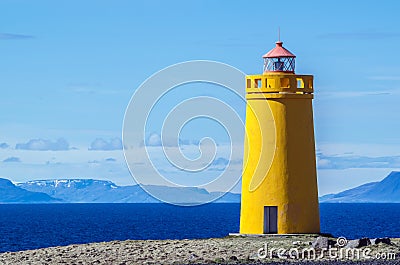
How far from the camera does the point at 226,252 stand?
26.3m

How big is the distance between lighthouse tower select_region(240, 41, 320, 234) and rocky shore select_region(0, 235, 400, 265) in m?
1.08

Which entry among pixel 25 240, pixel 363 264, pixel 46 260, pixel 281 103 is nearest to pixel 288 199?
pixel 281 103

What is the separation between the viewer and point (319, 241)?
26.8m

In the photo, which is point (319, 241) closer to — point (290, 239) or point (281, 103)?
point (290, 239)

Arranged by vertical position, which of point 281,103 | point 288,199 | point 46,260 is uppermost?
Answer: point 281,103

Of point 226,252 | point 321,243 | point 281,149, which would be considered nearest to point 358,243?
point 321,243

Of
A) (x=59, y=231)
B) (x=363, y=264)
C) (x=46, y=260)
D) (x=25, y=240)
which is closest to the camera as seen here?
(x=363, y=264)

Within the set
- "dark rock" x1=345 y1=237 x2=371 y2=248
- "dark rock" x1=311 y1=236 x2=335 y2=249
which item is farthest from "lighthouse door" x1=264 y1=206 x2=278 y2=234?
"dark rock" x1=345 y1=237 x2=371 y2=248

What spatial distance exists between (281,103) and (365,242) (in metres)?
5.03

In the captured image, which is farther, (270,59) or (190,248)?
(270,59)

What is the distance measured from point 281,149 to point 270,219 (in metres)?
2.19

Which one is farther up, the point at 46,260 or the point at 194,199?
the point at 194,199

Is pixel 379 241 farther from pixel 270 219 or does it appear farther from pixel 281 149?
pixel 281 149

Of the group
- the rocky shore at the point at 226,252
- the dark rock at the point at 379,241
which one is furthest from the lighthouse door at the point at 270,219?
the dark rock at the point at 379,241
